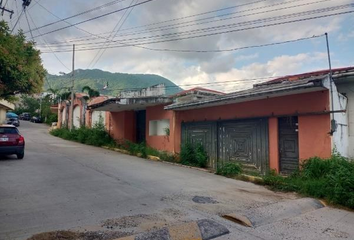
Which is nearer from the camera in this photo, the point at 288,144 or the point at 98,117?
the point at 288,144

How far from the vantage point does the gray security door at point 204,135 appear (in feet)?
40.5

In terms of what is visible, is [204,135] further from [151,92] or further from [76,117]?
[76,117]

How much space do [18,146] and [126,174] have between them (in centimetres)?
596

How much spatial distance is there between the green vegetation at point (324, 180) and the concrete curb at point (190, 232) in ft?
12.8

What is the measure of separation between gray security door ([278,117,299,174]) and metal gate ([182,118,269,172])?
0.56m

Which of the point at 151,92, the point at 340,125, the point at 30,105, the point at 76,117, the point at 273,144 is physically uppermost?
the point at 30,105

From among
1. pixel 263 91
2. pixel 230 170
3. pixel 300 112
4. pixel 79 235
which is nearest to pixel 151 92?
pixel 230 170

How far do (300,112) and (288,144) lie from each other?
124 centimetres

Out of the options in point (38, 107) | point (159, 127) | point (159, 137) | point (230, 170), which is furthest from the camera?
point (38, 107)

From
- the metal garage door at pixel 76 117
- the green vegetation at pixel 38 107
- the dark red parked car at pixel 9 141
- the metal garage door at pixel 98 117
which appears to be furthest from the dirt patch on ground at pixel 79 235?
the green vegetation at pixel 38 107

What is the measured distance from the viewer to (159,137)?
15.5m

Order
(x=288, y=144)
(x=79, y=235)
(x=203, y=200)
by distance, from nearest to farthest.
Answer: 1. (x=79, y=235)
2. (x=203, y=200)
3. (x=288, y=144)

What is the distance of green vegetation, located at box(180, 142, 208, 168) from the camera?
492 inches

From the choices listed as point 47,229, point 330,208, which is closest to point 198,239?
point 47,229
